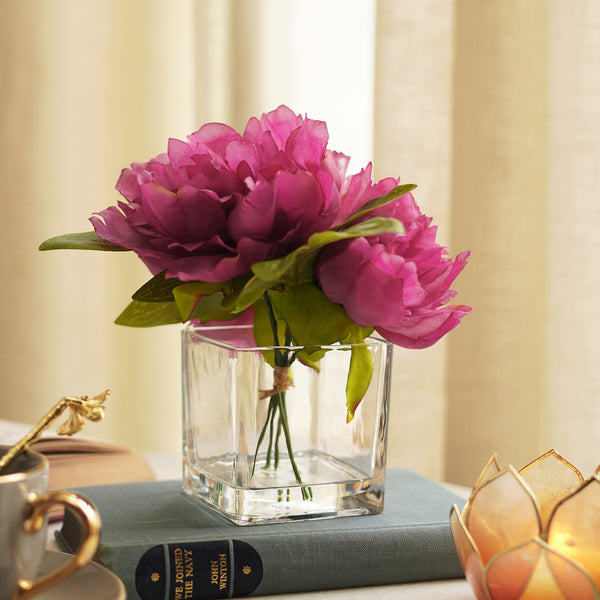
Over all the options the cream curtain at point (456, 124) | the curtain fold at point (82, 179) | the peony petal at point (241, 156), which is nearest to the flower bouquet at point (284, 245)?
the peony petal at point (241, 156)

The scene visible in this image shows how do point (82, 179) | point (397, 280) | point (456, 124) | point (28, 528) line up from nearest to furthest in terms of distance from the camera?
point (28, 528) → point (397, 280) → point (456, 124) → point (82, 179)

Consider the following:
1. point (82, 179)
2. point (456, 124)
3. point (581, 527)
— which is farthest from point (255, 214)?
point (82, 179)

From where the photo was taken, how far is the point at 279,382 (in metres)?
0.55

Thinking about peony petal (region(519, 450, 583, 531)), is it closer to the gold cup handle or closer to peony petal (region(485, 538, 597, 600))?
peony petal (region(485, 538, 597, 600))

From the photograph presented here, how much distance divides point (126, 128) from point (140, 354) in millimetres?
393

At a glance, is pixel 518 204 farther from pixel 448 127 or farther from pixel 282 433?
pixel 282 433

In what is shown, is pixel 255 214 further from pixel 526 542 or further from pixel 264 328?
pixel 526 542

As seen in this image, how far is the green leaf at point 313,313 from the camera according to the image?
0.53 meters

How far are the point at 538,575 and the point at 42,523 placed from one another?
227 millimetres

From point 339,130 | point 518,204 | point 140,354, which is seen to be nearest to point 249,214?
point 518,204

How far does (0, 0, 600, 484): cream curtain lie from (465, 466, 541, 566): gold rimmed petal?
0.57m

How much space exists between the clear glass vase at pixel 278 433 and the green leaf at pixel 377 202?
9cm

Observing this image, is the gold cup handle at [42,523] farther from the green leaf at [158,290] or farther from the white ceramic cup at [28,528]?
the green leaf at [158,290]

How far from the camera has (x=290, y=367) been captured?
56 cm
